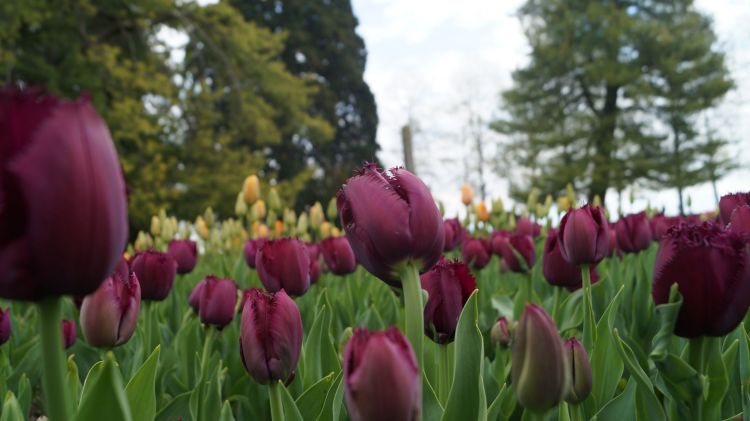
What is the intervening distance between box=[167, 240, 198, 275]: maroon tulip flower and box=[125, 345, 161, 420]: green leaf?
1343 millimetres

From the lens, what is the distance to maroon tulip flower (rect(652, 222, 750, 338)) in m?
0.75

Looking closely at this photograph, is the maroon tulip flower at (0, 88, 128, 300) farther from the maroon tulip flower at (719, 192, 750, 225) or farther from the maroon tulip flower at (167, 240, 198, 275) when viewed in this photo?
the maroon tulip flower at (167, 240, 198, 275)

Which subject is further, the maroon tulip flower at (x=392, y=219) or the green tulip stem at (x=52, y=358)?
the maroon tulip flower at (x=392, y=219)

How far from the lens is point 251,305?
0.81m

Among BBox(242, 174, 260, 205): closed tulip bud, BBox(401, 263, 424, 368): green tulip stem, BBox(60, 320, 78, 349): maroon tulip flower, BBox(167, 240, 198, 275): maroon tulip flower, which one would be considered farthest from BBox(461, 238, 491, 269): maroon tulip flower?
BBox(242, 174, 260, 205): closed tulip bud

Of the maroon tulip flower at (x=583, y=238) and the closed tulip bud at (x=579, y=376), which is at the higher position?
the maroon tulip flower at (x=583, y=238)

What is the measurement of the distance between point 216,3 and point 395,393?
14305mm

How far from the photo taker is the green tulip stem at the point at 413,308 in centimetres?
72

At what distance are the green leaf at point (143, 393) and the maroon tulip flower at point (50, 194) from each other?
336 mm

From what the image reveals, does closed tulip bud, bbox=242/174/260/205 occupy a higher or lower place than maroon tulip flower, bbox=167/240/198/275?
higher

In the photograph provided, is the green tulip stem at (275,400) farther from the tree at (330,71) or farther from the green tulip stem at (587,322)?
the tree at (330,71)

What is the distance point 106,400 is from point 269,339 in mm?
282

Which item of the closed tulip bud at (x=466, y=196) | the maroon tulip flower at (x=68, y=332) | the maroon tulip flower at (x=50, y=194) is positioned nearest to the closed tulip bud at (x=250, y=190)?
the closed tulip bud at (x=466, y=196)

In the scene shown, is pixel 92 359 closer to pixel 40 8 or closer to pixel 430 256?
pixel 430 256
